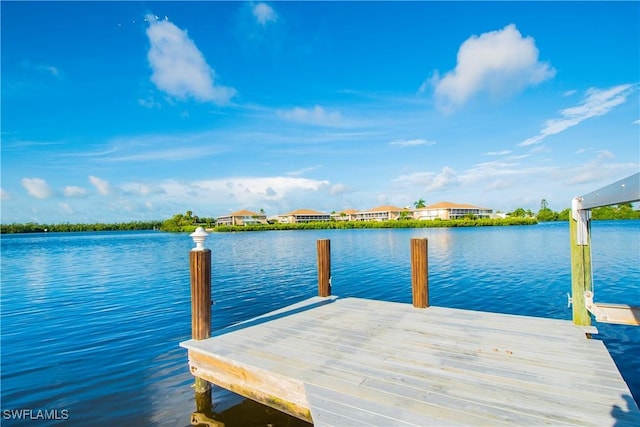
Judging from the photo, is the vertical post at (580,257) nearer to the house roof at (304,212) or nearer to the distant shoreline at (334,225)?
the distant shoreline at (334,225)

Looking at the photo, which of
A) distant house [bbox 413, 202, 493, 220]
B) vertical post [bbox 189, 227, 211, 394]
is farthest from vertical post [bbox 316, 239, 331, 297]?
distant house [bbox 413, 202, 493, 220]

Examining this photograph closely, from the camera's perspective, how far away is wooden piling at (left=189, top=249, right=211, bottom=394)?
5188 mm

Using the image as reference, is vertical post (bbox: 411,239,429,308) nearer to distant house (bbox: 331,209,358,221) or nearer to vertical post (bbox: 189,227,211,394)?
vertical post (bbox: 189,227,211,394)

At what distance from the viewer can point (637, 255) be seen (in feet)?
64.5

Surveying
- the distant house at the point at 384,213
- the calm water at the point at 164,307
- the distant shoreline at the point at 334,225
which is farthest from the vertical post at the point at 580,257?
the distant house at the point at 384,213

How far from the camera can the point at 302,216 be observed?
123m

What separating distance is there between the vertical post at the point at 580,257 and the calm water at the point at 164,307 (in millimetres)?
1567

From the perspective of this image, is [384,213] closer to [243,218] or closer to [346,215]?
[346,215]

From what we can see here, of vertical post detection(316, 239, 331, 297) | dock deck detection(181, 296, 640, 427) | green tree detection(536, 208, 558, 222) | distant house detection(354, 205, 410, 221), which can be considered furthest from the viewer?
green tree detection(536, 208, 558, 222)

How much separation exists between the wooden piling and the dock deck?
7.5 inches

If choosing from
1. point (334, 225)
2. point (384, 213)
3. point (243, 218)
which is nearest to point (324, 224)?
point (334, 225)

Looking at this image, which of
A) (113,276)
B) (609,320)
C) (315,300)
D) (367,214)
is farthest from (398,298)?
(367,214)

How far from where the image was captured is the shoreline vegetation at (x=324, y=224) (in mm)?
76000

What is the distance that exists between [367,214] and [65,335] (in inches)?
4445
